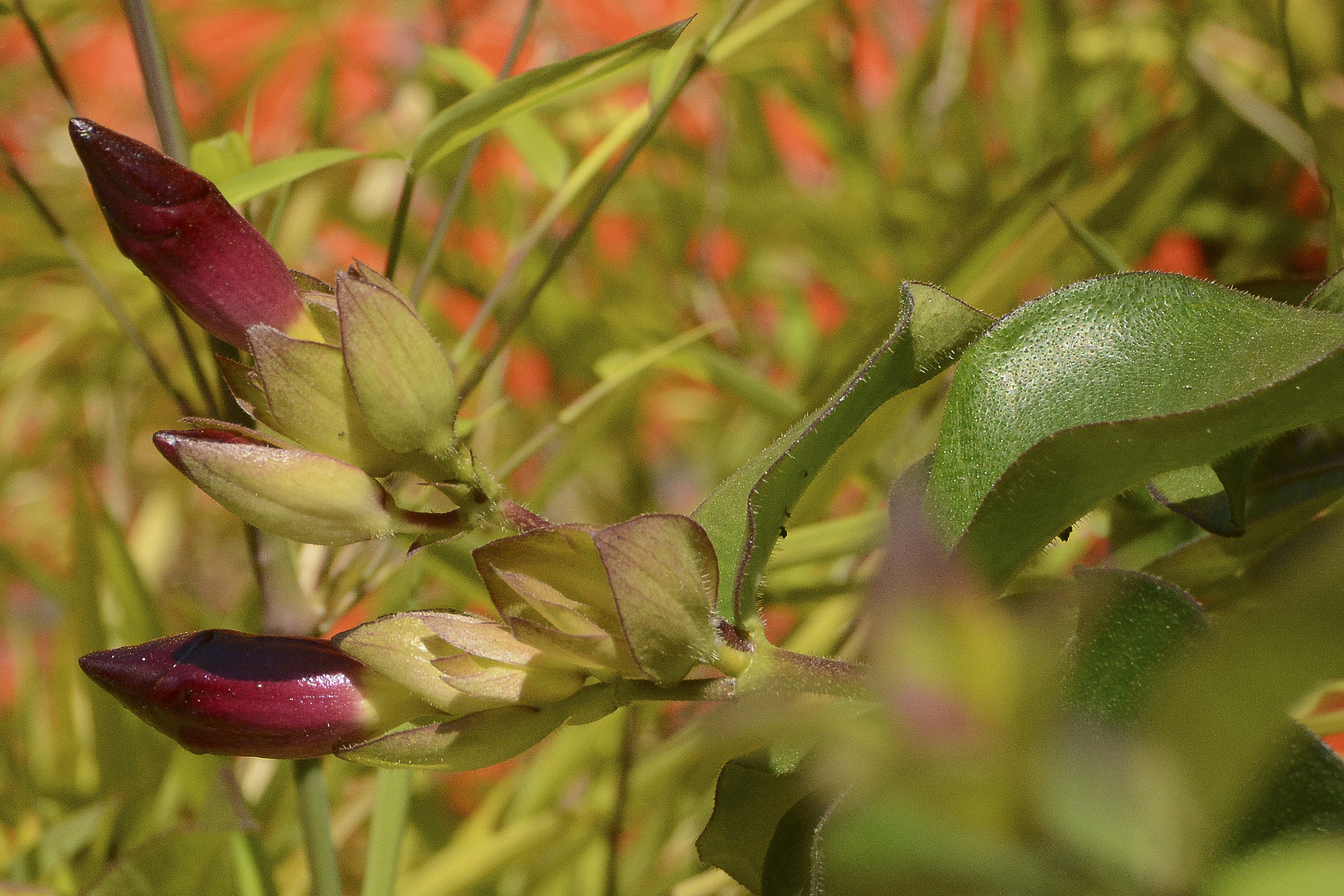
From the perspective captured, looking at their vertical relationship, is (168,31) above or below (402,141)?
above

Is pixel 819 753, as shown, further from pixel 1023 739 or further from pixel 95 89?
pixel 95 89

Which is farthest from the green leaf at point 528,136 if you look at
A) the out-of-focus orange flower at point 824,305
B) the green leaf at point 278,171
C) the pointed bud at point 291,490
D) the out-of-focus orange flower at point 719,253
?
the out-of-focus orange flower at point 824,305

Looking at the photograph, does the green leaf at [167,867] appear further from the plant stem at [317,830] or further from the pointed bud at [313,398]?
the pointed bud at [313,398]

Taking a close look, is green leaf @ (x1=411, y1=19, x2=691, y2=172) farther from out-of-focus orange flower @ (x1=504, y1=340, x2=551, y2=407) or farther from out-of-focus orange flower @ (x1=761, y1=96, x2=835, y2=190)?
out-of-focus orange flower @ (x1=761, y1=96, x2=835, y2=190)

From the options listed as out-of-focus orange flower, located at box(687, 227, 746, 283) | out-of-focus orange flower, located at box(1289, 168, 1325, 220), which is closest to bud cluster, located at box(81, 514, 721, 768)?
out-of-focus orange flower, located at box(687, 227, 746, 283)

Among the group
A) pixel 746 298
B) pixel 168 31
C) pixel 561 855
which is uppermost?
pixel 168 31

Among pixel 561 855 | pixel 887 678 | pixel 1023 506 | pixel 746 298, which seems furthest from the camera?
pixel 746 298

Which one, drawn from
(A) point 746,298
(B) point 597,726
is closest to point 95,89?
(A) point 746,298
